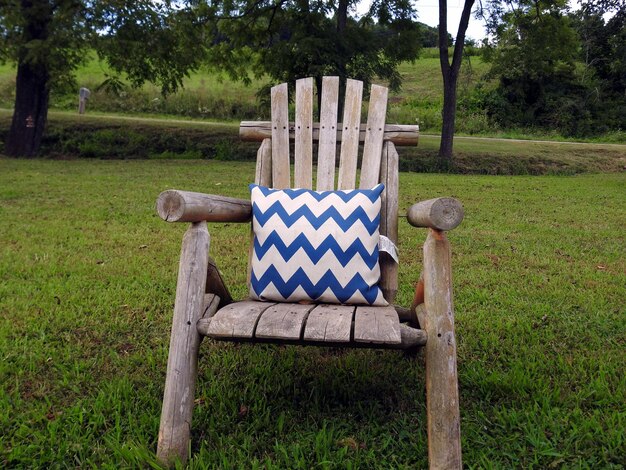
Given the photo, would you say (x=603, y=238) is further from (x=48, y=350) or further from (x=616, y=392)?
(x=48, y=350)

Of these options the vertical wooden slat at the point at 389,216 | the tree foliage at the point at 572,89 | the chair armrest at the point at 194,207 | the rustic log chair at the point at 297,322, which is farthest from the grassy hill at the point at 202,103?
the rustic log chair at the point at 297,322

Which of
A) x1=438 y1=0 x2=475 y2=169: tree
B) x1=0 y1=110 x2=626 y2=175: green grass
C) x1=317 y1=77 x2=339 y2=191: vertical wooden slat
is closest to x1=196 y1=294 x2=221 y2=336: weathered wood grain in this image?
x1=317 y1=77 x2=339 y2=191: vertical wooden slat

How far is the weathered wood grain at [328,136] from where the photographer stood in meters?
2.95

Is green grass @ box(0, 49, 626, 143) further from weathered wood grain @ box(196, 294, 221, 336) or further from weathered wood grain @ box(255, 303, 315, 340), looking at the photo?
weathered wood grain @ box(255, 303, 315, 340)

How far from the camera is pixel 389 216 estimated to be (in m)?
2.73

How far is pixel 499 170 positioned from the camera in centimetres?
1399

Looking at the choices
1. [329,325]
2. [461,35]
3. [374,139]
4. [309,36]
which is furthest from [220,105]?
[329,325]

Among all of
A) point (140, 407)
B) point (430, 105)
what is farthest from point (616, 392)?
point (430, 105)

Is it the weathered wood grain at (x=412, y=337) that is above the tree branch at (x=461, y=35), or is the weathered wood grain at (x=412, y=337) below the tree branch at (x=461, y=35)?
below

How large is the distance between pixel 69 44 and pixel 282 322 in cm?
1197

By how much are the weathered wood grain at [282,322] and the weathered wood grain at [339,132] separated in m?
1.13

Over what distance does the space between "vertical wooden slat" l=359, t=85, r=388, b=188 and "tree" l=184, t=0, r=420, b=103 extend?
11.1 m

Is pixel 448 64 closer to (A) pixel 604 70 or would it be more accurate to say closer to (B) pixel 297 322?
(B) pixel 297 322

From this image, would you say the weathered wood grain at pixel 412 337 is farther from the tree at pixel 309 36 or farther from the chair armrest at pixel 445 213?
the tree at pixel 309 36
